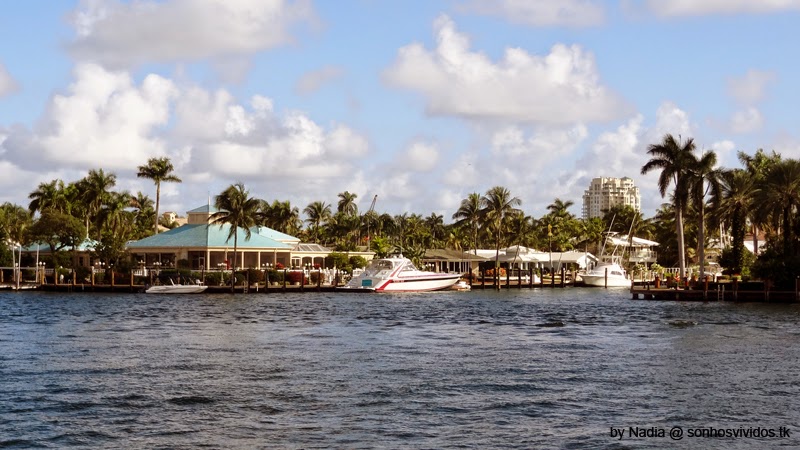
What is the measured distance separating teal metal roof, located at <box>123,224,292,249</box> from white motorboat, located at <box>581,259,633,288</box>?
43.2 metres

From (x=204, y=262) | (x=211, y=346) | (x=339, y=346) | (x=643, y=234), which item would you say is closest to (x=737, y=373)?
(x=339, y=346)

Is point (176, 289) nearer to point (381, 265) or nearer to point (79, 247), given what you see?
point (381, 265)

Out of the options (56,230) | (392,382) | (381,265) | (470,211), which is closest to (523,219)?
(470,211)

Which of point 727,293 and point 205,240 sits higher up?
point 205,240

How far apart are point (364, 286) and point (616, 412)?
85417 mm

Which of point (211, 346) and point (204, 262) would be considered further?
point (204, 262)

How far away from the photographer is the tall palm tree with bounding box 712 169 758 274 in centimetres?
9412

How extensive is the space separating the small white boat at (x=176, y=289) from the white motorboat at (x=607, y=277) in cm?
5592

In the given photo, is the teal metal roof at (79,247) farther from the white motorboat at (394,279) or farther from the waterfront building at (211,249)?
the white motorboat at (394,279)

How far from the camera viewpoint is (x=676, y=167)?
3979 inches

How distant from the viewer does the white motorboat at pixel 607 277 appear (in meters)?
136

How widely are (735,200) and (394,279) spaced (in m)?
38.7

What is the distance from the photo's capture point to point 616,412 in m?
28.4

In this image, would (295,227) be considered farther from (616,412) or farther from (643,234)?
(616,412)
